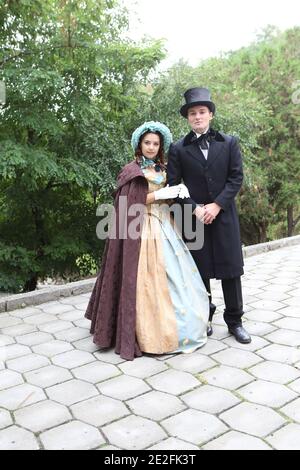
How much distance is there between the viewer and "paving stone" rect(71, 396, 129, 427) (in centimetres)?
254

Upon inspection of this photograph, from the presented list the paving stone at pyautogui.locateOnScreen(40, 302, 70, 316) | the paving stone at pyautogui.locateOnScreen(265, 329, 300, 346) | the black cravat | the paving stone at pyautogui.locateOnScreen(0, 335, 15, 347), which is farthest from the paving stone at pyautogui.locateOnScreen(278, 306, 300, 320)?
the paving stone at pyautogui.locateOnScreen(0, 335, 15, 347)

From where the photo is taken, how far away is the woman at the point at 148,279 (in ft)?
11.1

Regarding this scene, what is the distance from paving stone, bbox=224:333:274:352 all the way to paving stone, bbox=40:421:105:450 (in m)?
1.40

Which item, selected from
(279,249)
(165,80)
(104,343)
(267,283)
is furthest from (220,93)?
(104,343)

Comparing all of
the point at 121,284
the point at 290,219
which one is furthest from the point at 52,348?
the point at 290,219

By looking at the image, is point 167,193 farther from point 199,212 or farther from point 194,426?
point 194,426

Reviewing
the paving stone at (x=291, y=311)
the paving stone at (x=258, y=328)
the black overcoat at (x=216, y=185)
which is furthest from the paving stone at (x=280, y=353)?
the paving stone at (x=291, y=311)

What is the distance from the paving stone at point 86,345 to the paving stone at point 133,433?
1.06 m

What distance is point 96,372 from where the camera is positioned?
10.3ft

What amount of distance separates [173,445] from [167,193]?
68.3 inches

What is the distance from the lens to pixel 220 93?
26.7ft

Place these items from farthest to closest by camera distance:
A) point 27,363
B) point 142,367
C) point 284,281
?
point 284,281 → point 27,363 → point 142,367

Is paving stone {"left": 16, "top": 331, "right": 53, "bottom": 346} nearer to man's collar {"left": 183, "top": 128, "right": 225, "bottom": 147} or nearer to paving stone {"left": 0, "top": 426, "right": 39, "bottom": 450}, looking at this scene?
paving stone {"left": 0, "top": 426, "right": 39, "bottom": 450}

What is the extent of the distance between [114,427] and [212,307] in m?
1.62
